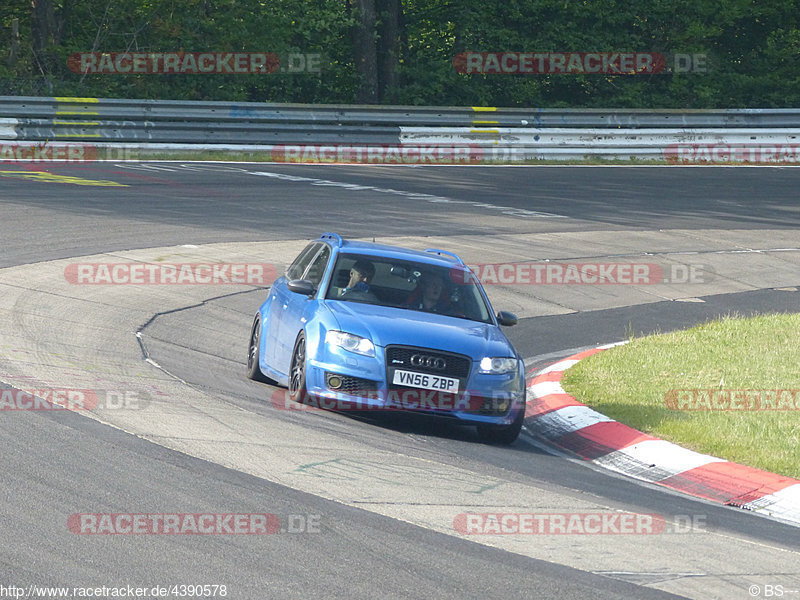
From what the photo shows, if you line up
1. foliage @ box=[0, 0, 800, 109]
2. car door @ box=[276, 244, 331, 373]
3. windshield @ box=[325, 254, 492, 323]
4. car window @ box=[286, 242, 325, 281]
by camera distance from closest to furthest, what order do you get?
car door @ box=[276, 244, 331, 373], windshield @ box=[325, 254, 492, 323], car window @ box=[286, 242, 325, 281], foliage @ box=[0, 0, 800, 109]

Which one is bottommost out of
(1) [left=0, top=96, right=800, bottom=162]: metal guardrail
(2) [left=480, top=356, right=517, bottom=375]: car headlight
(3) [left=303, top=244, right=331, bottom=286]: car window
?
(2) [left=480, top=356, right=517, bottom=375]: car headlight

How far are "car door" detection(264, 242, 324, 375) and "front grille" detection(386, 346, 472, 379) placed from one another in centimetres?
121

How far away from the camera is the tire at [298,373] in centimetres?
938

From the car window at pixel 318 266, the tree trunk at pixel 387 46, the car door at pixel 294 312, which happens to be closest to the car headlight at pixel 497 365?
the car door at pixel 294 312

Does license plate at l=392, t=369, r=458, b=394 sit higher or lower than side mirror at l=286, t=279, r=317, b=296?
lower

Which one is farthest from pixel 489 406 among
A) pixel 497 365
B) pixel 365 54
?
pixel 365 54

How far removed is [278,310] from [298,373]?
115cm

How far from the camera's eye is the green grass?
8664 mm

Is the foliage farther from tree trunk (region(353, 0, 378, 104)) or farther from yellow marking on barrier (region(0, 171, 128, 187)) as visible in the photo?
yellow marking on barrier (region(0, 171, 128, 187))

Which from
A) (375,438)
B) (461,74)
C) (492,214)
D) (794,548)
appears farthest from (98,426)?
(461,74)

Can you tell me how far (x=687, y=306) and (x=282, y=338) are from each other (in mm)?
8383

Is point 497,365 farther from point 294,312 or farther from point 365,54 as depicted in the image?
point 365,54

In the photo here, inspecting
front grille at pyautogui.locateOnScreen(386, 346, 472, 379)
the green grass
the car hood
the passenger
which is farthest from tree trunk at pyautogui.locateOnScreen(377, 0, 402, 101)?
front grille at pyautogui.locateOnScreen(386, 346, 472, 379)

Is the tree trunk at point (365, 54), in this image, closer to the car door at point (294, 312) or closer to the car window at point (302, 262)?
the car window at point (302, 262)
